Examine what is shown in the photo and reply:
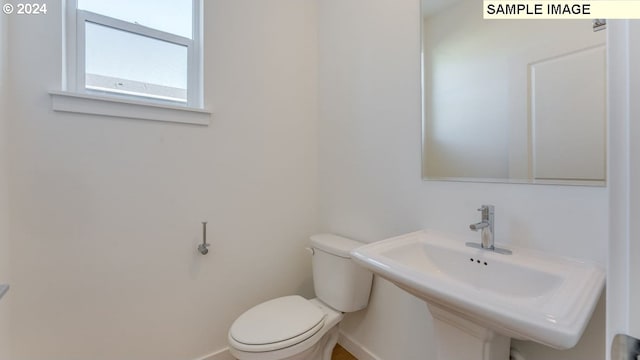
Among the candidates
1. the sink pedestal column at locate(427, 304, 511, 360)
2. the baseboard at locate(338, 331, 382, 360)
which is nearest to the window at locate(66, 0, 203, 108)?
the sink pedestal column at locate(427, 304, 511, 360)

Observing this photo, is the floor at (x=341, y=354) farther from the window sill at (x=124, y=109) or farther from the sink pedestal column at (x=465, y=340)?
the window sill at (x=124, y=109)

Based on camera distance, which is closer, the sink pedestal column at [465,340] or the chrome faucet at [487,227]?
the sink pedestal column at [465,340]

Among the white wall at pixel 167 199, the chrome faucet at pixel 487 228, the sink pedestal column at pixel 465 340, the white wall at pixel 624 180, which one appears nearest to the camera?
the white wall at pixel 624 180

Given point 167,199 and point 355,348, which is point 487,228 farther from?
point 167,199

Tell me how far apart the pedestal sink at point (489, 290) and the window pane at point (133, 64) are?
1339 millimetres

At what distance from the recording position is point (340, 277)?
146 cm

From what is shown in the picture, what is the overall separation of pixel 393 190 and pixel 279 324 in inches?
33.4

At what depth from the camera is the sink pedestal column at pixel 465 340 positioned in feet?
2.73

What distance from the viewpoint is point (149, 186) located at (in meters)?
1.34

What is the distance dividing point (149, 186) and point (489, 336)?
1513 mm

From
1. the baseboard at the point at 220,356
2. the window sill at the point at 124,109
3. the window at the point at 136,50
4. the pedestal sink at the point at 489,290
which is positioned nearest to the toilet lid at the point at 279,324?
the baseboard at the point at 220,356

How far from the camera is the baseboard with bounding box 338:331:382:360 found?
5.06 feet

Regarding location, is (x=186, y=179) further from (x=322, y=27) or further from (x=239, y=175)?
(x=322, y=27)

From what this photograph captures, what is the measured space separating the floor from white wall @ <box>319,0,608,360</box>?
0.33 ft
